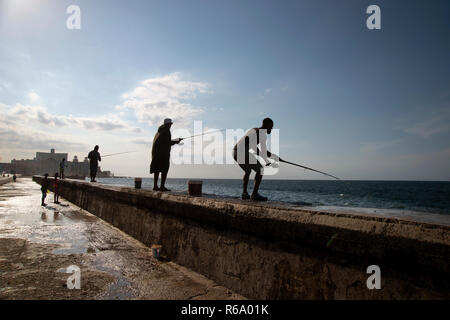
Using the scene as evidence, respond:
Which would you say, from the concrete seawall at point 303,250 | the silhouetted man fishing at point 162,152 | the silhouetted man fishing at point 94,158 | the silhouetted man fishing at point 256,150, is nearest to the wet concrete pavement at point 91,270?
the concrete seawall at point 303,250

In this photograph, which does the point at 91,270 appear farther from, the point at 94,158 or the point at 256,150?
the point at 94,158

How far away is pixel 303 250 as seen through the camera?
2.00m

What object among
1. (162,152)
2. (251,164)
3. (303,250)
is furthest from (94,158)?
(303,250)

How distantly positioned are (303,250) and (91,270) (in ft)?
8.53

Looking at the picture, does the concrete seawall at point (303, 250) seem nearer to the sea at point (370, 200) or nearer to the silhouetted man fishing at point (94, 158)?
the sea at point (370, 200)

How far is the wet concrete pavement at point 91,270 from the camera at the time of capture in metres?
2.45

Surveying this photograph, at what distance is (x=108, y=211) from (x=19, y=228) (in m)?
1.80

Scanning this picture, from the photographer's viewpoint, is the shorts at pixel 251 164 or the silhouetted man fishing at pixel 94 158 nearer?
the shorts at pixel 251 164

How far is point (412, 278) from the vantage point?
146 centimetres

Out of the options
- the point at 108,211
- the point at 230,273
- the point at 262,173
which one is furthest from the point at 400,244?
the point at 108,211

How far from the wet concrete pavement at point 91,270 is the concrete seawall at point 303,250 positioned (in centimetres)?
31

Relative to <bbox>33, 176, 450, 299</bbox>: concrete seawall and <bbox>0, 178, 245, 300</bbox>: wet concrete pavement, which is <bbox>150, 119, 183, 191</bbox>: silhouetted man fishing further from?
<bbox>33, 176, 450, 299</bbox>: concrete seawall

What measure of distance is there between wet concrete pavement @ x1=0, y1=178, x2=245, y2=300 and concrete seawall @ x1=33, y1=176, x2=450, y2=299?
31 centimetres
